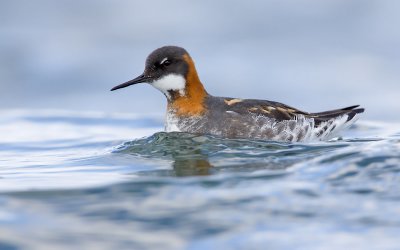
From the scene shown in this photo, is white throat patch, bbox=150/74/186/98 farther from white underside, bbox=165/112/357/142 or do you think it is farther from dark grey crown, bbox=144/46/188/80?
white underside, bbox=165/112/357/142

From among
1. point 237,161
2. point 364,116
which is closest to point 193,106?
point 237,161

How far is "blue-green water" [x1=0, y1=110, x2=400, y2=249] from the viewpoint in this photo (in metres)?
5.61

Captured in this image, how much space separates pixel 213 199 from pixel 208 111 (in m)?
3.29

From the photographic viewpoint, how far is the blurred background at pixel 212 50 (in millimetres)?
15039

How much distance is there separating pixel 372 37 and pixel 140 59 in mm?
4546

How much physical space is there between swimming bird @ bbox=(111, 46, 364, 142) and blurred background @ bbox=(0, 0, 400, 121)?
421 cm

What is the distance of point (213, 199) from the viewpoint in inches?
246

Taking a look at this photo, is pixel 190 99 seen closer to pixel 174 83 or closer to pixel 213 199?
pixel 174 83

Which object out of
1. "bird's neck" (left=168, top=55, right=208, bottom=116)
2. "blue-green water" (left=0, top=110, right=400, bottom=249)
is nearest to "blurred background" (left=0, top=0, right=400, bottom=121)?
"bird's neck" (left=168, top=55, right=208, bottom=116)

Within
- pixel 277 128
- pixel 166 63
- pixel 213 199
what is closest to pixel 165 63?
pixel 166 63

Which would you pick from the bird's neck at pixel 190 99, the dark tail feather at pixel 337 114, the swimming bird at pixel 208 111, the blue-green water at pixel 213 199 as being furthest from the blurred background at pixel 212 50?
the blue-green water at pixel 213 199

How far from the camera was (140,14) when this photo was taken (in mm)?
18531

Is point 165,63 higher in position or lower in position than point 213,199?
higher

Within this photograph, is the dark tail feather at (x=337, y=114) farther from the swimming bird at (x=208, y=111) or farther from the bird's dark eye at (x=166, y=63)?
the bird's dark eye at (x=166, y=63)
